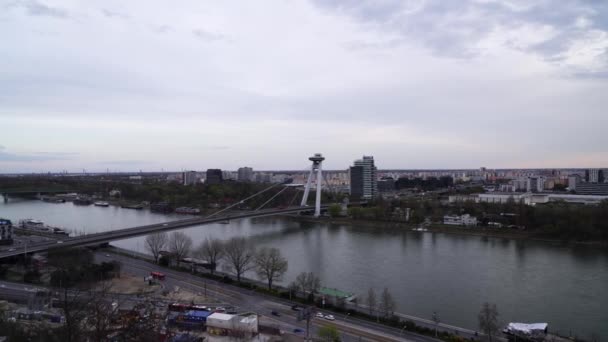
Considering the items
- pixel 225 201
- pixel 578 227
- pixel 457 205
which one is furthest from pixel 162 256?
pixel 225 201

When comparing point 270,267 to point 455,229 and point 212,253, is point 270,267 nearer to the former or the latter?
point 212,253

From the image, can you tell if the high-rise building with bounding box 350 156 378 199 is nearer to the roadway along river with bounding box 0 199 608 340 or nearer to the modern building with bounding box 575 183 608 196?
the roadway along river with bounding box 0 199 608 340

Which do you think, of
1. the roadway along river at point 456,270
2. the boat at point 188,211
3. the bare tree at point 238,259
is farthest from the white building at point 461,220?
the boat at point 188,211

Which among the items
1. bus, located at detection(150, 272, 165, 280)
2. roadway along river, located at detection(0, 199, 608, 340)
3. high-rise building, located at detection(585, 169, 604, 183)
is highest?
high-rise building, located at detection(585, 169, 604, 183)

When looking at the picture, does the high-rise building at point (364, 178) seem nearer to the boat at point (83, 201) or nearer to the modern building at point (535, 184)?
the modern building at point (535, 184)

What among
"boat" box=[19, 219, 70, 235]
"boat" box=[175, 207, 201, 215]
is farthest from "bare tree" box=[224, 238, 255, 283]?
"boat" box=[175, 207, 201, 215]

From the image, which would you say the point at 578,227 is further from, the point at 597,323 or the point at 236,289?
the point at 236,289
